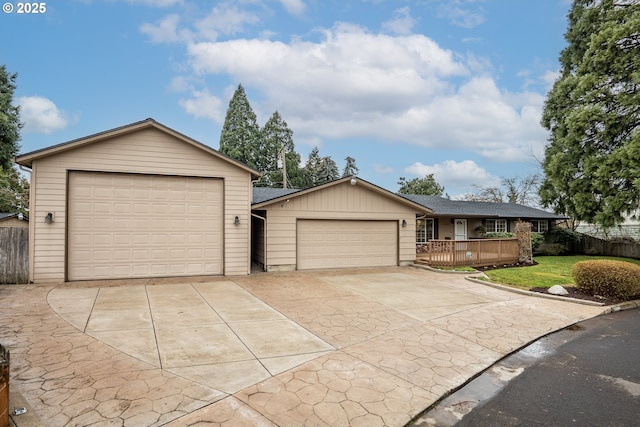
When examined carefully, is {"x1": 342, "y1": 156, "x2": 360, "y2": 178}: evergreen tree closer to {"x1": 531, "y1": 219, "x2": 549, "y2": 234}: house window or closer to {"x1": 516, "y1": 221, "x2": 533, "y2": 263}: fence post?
{"x1": 531, "y1": 219, "x2": 549, "y2": 234}: house window

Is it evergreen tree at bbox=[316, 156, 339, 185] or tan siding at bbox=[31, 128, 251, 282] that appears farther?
evergreen tree at bbox=[316, 156, 339, 185]

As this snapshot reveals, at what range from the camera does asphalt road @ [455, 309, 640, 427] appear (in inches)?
124

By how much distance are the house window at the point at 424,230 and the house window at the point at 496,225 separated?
3.74 meters

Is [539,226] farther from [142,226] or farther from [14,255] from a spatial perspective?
[14,255]

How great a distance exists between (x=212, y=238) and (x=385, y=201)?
22.3 feet

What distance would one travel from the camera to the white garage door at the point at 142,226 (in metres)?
9.57

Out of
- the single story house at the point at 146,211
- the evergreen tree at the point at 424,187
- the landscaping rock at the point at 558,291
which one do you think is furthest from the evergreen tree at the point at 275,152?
the landscaping rock at the point at 558,291

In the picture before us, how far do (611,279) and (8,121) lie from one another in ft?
97.9

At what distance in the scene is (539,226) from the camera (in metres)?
23.1

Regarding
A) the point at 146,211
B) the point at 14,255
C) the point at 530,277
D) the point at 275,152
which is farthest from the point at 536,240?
the point at 275,152

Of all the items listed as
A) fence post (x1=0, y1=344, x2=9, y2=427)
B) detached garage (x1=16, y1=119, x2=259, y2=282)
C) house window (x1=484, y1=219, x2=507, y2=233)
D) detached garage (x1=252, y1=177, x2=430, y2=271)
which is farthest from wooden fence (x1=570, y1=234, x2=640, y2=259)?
fence post (x1=0, y1=344, x2=9, y2=427)

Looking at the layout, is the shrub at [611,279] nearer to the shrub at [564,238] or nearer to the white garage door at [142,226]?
the white garage door at [142,226]

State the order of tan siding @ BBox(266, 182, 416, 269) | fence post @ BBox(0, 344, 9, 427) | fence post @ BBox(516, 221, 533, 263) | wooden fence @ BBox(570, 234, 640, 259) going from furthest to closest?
wooden fence @ BBox(570, 234, 640, 259), fence post @ BBox(516, 221, 533, 263), tan siding @ BBox(266, 182, 416, 269), fence post @ BBox(0, 344, 9, 427)

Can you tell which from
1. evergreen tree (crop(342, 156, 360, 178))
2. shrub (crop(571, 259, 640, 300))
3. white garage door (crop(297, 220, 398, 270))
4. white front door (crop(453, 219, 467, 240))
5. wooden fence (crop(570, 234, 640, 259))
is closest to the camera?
shrub (crop(571, 259, 640, 300))
